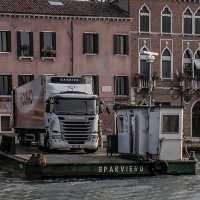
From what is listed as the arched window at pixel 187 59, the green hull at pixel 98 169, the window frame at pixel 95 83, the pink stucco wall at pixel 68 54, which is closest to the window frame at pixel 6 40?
the pink stucco wall at pixel 68 54

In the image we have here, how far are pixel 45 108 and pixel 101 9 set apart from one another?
2051 centimetres

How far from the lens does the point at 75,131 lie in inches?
1064

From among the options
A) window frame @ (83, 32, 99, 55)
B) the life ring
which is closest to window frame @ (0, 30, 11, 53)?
window frame @ (83, 32, 99, 55)

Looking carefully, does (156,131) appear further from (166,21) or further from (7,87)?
(166,21)

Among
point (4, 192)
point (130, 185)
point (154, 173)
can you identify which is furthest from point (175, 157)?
point (4, 192)

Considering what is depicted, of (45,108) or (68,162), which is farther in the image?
(45,108)

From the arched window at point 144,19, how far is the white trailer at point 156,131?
2333cm

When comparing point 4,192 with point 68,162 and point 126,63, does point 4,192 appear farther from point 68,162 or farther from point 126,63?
point 126,63

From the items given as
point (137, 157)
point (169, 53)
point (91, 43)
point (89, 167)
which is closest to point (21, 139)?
point (137, 157)

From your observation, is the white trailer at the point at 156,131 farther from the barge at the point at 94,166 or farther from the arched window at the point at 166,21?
the arched window at the point at 166,21

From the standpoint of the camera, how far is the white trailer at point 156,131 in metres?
23.4

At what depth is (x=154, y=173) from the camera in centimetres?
2334

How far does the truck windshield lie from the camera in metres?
26.8

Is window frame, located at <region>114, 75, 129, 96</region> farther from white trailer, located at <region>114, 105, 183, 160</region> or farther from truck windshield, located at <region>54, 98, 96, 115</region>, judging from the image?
white trailer, located at <region>114, 105, 183, 160</region>
